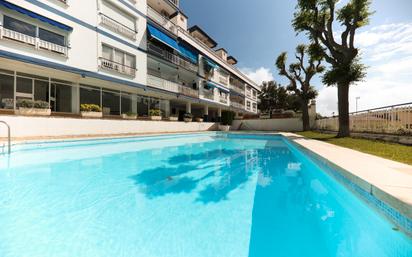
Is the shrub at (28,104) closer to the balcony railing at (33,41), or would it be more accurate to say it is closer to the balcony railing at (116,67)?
the balcony railing at (33,41)

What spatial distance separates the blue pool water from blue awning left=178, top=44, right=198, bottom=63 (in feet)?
64.1

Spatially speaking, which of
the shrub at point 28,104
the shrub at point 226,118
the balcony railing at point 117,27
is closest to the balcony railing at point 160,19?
the balcony railing at point 117,27

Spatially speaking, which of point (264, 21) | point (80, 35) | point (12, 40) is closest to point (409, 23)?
point (264, 21)

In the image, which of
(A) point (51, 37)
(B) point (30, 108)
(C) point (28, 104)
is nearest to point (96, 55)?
(A) point (51, 37)

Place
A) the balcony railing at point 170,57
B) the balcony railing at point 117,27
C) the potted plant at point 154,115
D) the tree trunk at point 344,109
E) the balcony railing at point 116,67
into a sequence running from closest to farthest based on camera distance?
the tree trunk at point 344,109
the balcony railing at point 116,67
the balcony railing at point 117,27
the potted plant at point 154,115
the balcony railing at point 170,57

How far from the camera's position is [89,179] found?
4828 millimetres

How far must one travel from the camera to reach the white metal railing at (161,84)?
18359mm

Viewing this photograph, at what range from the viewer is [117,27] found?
15.6 meters

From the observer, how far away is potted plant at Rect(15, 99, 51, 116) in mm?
9876

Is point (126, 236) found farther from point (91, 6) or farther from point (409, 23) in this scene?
point (91, 6)

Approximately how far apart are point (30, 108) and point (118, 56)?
819 centimetres

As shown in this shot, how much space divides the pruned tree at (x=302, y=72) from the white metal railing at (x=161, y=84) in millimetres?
13236

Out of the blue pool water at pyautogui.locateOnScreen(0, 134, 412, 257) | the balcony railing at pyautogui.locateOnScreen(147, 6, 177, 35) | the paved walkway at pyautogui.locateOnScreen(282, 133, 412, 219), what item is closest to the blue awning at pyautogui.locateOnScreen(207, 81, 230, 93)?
the balcony railing at pyautogui.locateOnScreen(147, 6, 177, 35)

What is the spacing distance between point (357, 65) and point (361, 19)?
2865 millimetres
